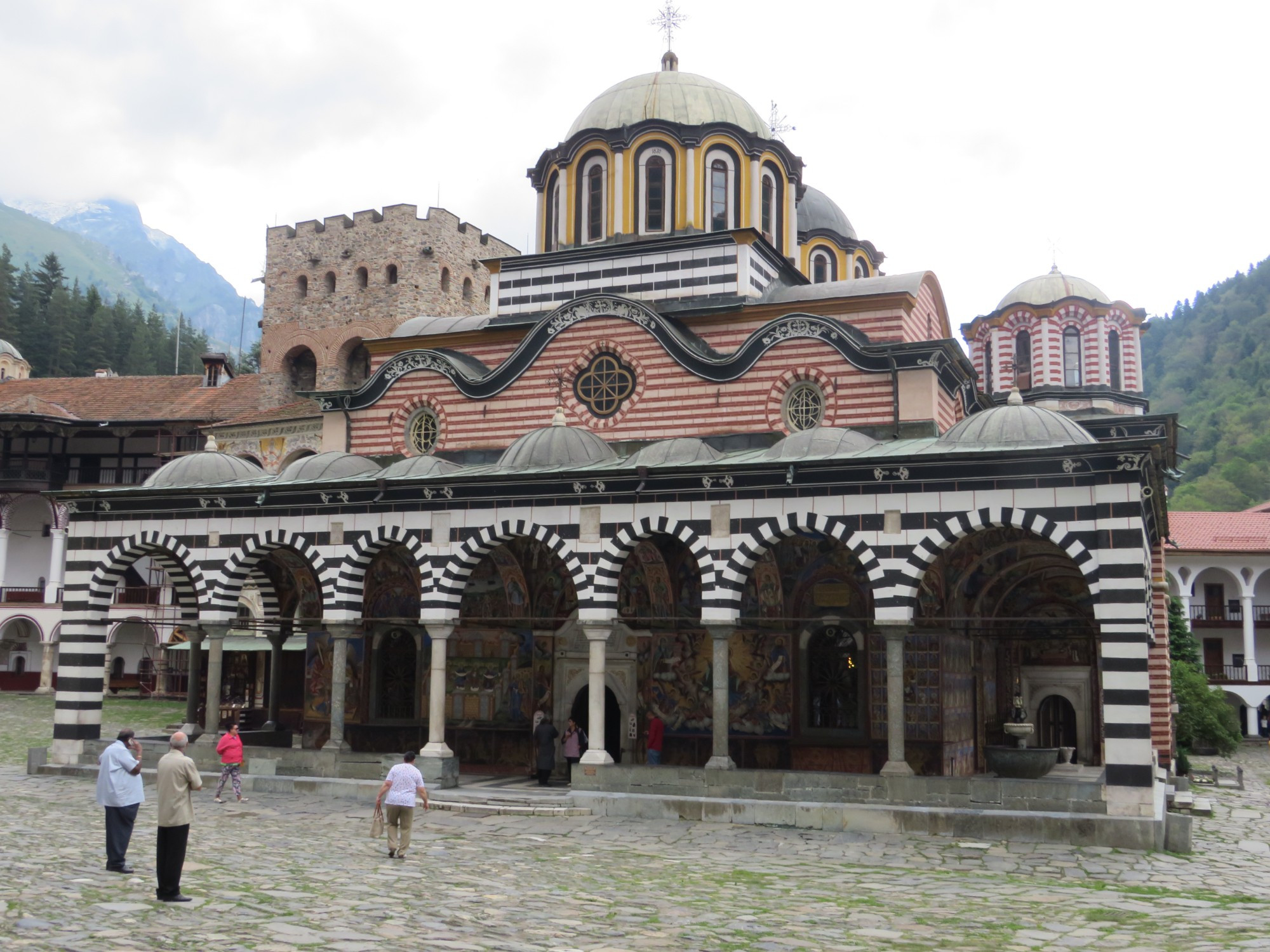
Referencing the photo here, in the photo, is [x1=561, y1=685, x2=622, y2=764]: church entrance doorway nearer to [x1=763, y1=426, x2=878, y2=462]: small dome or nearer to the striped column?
[x1=763, y1=426, x2=878, y2=462]: small dome

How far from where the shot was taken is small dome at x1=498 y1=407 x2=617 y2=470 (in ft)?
60.6

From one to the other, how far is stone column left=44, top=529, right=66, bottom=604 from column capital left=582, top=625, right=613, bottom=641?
30.7 m

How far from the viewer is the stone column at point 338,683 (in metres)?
18.0

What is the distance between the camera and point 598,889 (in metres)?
10.9

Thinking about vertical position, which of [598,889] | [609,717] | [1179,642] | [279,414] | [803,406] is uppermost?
[279,414]

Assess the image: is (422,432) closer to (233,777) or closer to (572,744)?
(572,744)

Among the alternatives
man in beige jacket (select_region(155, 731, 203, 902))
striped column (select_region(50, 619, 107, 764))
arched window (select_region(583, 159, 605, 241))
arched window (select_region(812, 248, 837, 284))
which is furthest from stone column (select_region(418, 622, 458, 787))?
arched window (select_region(812, 248, 837, 284))

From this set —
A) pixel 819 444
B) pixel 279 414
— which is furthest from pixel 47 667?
pixel 819 444

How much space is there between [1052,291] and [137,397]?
31046 mm

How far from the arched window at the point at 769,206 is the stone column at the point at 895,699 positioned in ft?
35.7

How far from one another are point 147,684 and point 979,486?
1314 inches

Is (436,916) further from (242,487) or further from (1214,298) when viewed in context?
(1214,298)

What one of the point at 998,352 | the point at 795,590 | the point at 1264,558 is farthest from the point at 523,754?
the point at 1264,558

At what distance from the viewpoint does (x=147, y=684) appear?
40.8m
